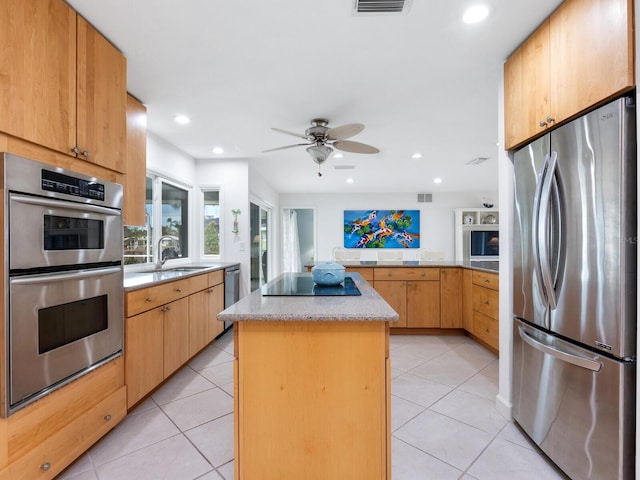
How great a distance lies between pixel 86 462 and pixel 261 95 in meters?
2.71

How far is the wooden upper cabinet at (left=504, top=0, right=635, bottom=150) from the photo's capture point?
4.15ft

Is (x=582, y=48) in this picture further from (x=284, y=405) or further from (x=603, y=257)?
(x=284, y=405)

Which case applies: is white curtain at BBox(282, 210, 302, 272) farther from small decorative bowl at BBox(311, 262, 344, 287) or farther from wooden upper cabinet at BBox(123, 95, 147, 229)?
small decorative bowl at BBox(311, 262, 344, 287)

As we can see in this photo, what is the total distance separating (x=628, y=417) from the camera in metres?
1.25

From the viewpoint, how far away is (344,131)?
8.70 ft

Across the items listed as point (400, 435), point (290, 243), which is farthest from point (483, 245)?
point (400, 435)

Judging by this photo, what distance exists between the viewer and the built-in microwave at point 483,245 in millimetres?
7086

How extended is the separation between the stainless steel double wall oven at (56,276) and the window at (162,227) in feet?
4.78

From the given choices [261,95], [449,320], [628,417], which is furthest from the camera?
[449,320]

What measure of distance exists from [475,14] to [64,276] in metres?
2.52

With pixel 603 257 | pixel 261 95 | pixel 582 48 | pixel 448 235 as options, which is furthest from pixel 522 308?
pixel 448 235

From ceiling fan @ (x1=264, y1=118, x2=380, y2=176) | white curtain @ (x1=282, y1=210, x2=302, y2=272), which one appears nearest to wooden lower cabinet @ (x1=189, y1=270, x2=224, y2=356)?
ceiling fan @ (x1=264, y1=118, x2=380, y2=176)

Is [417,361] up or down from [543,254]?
down

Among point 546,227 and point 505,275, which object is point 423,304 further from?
point 546,227
